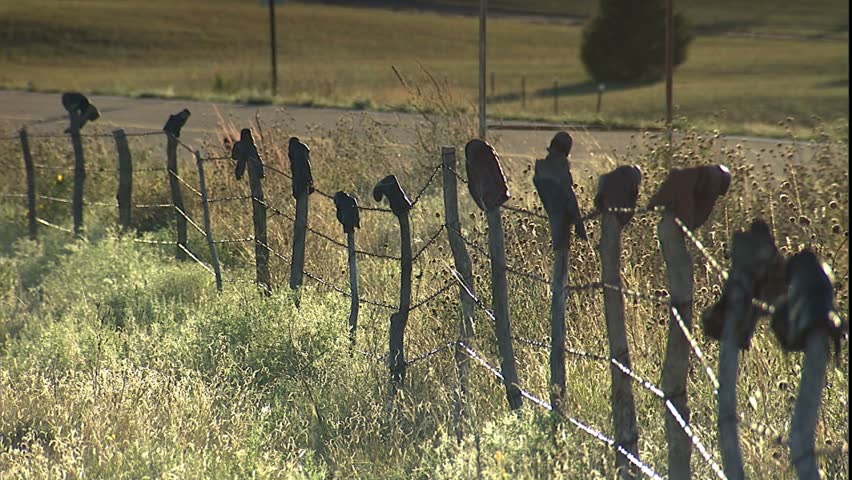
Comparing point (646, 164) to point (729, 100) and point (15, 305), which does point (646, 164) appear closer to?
point (15, 305)

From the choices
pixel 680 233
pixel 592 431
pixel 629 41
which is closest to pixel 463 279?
pixel 592 431

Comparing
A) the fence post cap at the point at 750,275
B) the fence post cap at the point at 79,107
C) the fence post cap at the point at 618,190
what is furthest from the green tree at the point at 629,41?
the fence post cap at the point at 750,275

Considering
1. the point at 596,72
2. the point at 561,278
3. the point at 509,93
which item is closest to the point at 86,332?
the point at 561,278

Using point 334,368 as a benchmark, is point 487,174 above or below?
above

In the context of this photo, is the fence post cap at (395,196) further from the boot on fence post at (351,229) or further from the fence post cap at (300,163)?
the fence post cap at (300,163)

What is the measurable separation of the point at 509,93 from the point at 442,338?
3329 centimetres

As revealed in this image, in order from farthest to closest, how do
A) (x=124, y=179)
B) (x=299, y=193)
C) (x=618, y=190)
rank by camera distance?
(x=124, y=179), (x=299, y=193), (x=618, y=190)

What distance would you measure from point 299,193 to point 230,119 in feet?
31.8

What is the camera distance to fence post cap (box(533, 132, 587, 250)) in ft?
13.6

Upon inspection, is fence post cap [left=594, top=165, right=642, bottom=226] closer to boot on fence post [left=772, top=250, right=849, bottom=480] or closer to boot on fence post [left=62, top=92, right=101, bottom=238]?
boot on fence post [left=772, top=250, right=849, bottom=480]

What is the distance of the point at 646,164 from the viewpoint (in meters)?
8.00

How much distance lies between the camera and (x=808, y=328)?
270cm

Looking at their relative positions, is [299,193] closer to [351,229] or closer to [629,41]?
[351,229]

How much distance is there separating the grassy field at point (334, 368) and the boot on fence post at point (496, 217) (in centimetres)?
18
